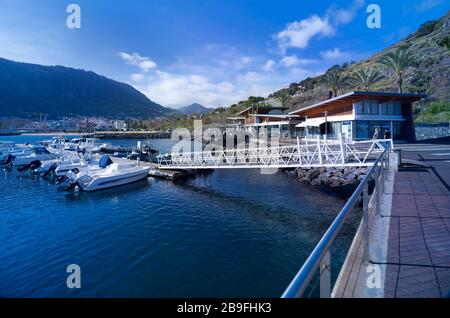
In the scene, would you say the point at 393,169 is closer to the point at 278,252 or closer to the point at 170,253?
the point at 278,252

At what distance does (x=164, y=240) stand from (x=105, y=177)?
13946mm

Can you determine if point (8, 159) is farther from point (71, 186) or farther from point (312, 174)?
point (312, 174)

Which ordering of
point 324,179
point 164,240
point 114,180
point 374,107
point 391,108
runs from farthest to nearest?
point 391,108
point 374,107
point 114,180
point 324,179
point 164,240

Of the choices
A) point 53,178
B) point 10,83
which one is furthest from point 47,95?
point 53,178

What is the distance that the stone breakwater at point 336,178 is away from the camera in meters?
19.1

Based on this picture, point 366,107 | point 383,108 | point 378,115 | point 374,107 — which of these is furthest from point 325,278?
point 383,108

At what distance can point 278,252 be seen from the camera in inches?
460

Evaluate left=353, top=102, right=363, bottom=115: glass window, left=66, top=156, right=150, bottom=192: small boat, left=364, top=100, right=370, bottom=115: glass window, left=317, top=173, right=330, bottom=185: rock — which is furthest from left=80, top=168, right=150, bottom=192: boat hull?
left=364, top=100, right=370, bottom=115: glass window

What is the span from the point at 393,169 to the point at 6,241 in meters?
20.6

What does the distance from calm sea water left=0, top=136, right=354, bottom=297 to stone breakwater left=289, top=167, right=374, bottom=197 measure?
1.24m

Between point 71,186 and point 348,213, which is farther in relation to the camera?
point 71,186

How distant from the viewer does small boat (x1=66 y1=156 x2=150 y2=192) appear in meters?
23.8

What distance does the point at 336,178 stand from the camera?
20922mm

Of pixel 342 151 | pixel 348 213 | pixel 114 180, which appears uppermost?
pixel 342 151
